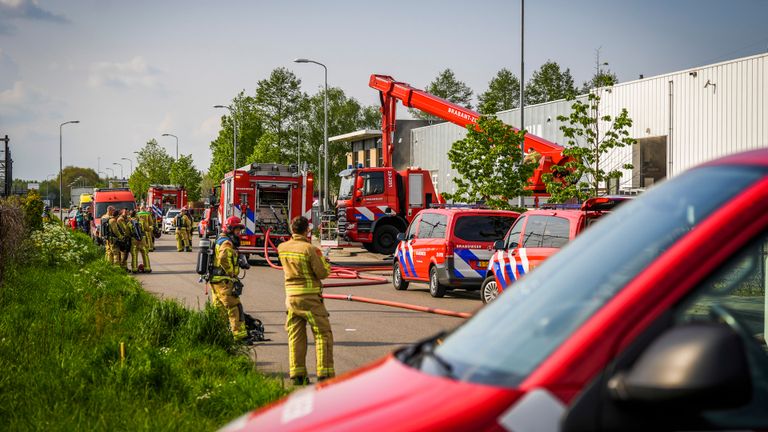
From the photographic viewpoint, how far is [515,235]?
14.4 meters

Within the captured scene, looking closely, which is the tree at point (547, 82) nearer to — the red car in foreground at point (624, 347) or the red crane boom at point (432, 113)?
the red crane boom at point (432, 113)

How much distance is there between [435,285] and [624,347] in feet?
51.9

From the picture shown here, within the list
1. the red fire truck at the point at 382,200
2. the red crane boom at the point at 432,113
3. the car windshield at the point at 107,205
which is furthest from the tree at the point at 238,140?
the red fire truck at the point at 382,200

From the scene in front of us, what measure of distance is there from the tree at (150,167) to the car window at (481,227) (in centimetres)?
8040

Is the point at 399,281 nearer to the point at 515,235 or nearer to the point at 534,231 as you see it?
the point at 515,235

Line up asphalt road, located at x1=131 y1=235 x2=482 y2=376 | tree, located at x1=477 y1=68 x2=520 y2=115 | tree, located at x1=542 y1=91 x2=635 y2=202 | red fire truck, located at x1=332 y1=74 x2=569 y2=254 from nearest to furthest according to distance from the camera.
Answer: asphalt road, located at x1=131 y1=235 x2=482 y2=376 < tree, located at x1=542 y1=91 x2=635 y2=202 < red fire truck, located at x1=332 y1=74 x2=569 y2=254 < tree, located at x1=477 y1=68 x2=520 y2=115

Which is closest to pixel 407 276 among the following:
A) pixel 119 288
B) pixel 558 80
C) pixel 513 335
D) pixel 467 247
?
pixel 467 247

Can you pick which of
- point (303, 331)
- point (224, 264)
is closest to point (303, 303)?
point (303, 331)

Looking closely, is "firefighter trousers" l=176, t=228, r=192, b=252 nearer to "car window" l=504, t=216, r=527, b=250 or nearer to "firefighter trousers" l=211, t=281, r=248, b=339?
"car window" l=504, t=216, r=527, b=250

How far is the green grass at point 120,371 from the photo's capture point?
6.58 meters

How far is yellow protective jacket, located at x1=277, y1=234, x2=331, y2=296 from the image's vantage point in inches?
349

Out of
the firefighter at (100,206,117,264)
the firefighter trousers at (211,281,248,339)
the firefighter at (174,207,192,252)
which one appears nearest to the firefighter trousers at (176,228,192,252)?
the firefighter at (174,207,192,252)

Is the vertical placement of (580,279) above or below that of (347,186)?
below

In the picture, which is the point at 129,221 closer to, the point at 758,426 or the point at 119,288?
the point at 119,288
